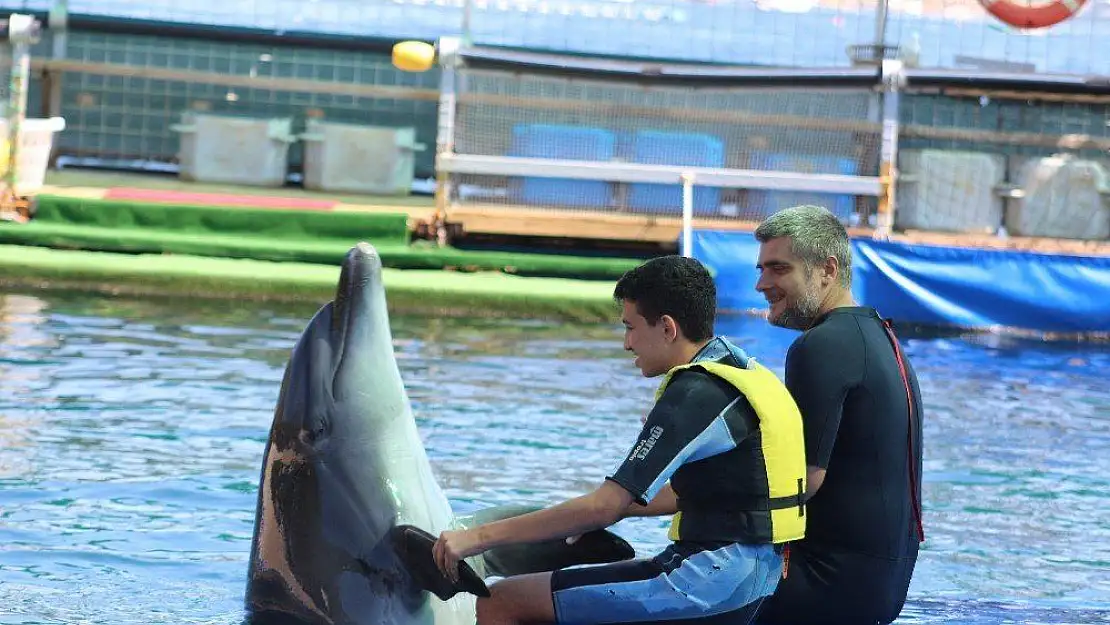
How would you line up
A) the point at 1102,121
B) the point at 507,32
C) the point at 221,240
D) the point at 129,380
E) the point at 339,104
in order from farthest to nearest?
the point at 507,32 < the point at 339,104 < the point at 1102,121 < the point at 221,240 < the point at 129,380

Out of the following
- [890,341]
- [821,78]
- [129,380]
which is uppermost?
[821,78]

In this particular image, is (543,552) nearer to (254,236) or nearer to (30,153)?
(254,236)

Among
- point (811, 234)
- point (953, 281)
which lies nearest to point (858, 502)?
point (811, 234)

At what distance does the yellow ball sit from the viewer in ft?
46.7

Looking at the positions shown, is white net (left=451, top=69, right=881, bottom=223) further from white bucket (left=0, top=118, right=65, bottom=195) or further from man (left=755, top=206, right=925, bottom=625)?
man (left=755, top=206, right=925, bottom=625)

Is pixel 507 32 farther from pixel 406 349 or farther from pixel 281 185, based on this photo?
pixel 406 349

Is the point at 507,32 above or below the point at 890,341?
above

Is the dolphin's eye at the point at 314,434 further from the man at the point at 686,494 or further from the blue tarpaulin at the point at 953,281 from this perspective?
the blue tarpaulin at the point at 953,281

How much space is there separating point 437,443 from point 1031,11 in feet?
31.3

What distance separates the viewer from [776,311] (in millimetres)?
4133

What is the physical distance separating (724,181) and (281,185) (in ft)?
18.4

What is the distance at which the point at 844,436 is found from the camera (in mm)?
4020

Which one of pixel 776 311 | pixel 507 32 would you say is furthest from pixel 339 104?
pixel 776 311

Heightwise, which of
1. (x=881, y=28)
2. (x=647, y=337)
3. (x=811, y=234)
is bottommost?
(x=647, y=337)
